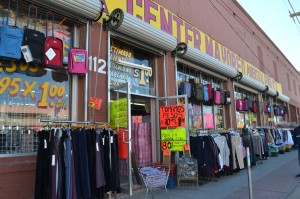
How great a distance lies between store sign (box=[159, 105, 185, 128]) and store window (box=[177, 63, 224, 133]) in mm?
1204

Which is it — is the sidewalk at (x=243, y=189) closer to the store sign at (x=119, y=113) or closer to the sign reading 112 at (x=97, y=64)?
the store sign at (x=119, y=113)

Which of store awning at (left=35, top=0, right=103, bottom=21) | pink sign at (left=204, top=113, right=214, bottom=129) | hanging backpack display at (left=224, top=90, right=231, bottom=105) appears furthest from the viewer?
hanging backpack display at (left=224, top=90, right=231, bottom=105)

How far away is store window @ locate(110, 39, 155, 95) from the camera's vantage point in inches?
289

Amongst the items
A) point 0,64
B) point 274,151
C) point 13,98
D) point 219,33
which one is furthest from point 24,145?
point 274,151

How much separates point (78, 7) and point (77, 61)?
3.58ft

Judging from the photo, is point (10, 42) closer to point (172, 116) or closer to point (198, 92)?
point (172, 116)

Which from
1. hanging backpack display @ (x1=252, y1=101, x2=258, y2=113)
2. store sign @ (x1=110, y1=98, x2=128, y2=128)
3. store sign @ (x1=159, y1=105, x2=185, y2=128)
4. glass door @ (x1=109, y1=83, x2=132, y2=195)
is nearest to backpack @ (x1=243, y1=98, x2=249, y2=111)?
hanging backpack display @ (x1=252, y1=101, x2=258, y2=113)

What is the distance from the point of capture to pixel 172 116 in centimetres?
754

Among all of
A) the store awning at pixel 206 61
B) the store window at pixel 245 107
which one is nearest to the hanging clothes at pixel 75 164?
the store awning at pixel 206 61

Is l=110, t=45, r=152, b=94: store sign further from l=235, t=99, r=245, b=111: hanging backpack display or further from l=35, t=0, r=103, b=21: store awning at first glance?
l=235, t=99, r=245, b=111: hanging backpack display

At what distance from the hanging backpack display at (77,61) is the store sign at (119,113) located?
100cm

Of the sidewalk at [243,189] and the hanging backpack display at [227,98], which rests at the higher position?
the hanging backpack display at [227,98]

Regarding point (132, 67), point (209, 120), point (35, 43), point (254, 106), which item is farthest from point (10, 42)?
point (254, 106)

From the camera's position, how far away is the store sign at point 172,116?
7347mm
